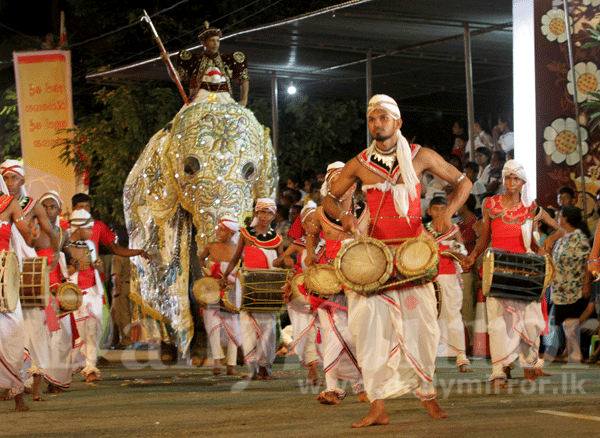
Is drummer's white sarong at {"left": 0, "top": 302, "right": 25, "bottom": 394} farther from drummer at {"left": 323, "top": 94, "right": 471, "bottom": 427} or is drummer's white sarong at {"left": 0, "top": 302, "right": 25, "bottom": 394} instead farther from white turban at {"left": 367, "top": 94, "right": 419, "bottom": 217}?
white turban at {"left": 367, "top": 94, "right": 419, "bottom": 217}

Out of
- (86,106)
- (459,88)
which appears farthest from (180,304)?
(86,106)

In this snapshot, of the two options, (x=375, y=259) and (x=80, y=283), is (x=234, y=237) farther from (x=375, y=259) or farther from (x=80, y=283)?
(x=375, y=259)

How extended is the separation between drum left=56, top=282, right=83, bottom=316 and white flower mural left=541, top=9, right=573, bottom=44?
18.1ft

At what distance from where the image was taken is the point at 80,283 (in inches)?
423

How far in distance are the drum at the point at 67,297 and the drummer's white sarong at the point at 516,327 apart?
11.6 ft

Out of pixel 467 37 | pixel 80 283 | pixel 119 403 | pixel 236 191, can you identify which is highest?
pixel 467 37

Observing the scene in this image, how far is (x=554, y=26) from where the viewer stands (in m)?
11.0

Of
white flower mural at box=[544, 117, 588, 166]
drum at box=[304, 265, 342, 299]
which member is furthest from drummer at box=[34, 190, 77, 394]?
white flower mural at box=[544, 117, 588, 166]

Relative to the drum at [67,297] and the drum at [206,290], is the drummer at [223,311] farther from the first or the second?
the drum at [67,297]

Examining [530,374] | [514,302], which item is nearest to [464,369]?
[530,374]

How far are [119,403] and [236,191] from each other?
3320 mm

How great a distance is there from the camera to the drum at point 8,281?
7223 millimetres

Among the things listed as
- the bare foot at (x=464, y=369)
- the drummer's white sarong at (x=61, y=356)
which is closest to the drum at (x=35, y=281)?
the drummer's white sarong at (x=61, y=356)

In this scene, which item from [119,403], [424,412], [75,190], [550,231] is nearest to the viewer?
[424,412]
